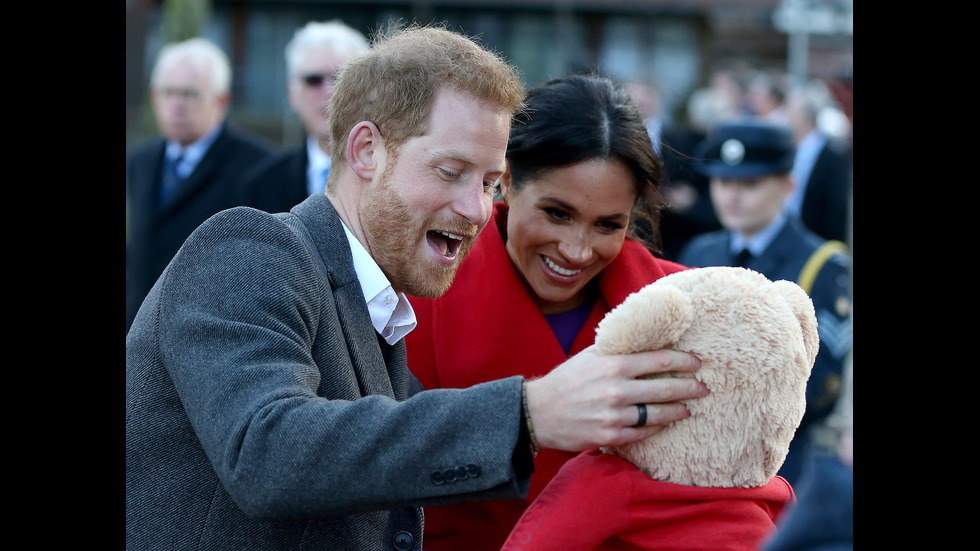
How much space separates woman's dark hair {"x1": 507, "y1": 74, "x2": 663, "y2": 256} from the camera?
9.22 feet

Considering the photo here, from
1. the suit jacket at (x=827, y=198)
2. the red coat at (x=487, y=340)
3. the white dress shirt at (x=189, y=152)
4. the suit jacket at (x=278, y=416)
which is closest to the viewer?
the suit jacket at (x=278, y=416)

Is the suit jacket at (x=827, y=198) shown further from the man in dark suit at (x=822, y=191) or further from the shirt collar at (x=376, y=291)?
the shirt collar at (x=376, y=291)

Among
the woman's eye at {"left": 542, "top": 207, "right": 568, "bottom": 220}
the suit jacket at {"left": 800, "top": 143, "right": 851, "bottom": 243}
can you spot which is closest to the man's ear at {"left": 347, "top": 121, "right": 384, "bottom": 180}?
the woman's eye at {"left": 542, "top": 207, "right": 568, "bottom": 220}

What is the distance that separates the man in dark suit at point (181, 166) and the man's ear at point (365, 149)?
3835 millimetres

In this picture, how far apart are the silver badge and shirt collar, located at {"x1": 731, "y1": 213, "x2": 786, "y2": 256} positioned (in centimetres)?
46

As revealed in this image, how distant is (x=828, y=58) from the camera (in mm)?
24594

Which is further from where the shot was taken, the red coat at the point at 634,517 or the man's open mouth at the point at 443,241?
the man's open mouth at the point at 443,241

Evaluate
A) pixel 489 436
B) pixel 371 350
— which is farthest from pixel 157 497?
pixel 489 436

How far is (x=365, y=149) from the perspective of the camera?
7.22 feet

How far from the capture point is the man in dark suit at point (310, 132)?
568 centimetres

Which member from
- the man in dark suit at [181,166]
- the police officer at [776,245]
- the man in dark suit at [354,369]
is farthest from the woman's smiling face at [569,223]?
the man in dark suit at [181,166]

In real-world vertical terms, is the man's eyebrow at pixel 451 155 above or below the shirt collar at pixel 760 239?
above

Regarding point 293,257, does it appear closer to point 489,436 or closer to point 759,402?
point 489,436

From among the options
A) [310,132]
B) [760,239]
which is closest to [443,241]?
[760,239]
